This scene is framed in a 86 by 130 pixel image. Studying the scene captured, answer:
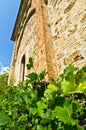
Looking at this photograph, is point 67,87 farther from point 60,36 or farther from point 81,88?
point 60,36

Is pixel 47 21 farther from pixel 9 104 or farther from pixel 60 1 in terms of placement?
pixel 9 104

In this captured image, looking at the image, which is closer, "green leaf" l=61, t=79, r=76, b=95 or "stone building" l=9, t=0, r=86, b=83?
"green leaf" l=61, t=79, r=76, b=95

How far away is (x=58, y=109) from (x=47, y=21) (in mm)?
3658

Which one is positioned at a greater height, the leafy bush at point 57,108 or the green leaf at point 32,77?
the green leaf at point 32,77

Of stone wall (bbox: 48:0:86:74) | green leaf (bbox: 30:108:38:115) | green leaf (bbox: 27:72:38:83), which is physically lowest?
green leaf (bbox: 30:108:38:115)

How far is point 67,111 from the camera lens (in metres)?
1.36

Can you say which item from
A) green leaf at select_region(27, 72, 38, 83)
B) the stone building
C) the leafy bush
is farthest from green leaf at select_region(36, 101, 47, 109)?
the stone building

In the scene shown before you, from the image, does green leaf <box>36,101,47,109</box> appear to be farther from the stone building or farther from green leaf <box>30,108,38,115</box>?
the stone building

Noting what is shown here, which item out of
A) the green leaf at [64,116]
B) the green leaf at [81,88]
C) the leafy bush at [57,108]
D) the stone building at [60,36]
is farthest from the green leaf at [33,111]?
the stone building at [60,36]

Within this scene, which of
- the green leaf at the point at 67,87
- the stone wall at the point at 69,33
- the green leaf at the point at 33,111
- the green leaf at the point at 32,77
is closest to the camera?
the green leaf at the point at 67,87

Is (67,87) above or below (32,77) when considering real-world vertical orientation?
below

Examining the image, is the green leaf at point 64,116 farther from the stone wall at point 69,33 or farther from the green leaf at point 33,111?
the stone wall at point 69,33

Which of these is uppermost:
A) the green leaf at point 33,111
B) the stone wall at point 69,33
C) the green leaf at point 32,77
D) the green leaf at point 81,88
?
the stone wall at point 69,33

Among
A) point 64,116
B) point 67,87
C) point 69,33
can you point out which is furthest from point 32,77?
point 69,33
